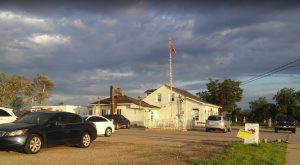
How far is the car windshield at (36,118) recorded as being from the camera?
1639 cm

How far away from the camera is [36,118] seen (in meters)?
16.7

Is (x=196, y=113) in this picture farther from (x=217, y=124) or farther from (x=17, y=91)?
(x=17, y=91)

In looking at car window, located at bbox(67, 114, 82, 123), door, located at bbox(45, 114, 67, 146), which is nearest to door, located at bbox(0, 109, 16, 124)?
car window, located at bbox(67, 114, 82, 123)

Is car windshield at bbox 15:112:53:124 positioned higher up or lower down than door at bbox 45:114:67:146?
higher up

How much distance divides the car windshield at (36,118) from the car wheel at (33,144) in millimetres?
900

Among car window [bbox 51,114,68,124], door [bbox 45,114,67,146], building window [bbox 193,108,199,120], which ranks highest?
building window [bbox 193,108,199,120]

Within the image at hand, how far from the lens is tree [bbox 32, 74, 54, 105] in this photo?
73.1 meters

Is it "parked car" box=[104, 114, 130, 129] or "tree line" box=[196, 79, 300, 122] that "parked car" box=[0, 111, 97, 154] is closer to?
"parked car" box=[104, 114, 130, 129]

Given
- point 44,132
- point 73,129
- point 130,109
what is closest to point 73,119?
point 73,129

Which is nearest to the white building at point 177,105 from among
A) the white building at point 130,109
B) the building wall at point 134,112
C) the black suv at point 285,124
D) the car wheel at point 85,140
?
the white building at point 130,109

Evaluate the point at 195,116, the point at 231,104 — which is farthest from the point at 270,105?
the point at 195,116

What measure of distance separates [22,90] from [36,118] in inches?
2183

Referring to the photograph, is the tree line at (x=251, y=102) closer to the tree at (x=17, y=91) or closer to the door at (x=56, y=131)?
the tree at (x=17, y=91)

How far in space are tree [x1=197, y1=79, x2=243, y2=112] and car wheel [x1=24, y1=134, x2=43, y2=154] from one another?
67.2 m
